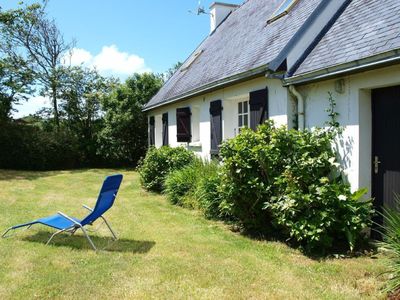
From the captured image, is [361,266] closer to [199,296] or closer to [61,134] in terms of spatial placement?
[199,296]

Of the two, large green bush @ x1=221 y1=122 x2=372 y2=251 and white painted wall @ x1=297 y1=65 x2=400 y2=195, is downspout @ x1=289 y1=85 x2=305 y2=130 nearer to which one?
large green bush @ x1=221 y1=122 x2=372 y2=251

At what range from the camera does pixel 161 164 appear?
10.9m

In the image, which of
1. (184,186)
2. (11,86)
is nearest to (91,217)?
(184,186)

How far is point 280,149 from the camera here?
5.64m

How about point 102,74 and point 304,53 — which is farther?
point 102,74

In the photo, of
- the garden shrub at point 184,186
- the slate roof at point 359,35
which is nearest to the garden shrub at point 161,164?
the garden shrub at point 184,186

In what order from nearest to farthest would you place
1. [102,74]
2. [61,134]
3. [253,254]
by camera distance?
[253,254] < [61,134] < [102,74]

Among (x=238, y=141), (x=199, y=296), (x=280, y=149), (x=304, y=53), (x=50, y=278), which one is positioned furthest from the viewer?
(x=304, y=53)

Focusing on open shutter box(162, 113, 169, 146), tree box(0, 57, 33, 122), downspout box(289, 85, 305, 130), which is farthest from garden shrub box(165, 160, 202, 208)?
tree box(0, 57, 33, 122)

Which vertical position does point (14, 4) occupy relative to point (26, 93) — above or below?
above

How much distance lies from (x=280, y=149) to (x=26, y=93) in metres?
18.9

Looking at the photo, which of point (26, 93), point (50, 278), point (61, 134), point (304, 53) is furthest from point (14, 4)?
point (50, 278)

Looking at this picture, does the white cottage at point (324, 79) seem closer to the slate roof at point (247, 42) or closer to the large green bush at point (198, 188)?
the slate roof at point (247, 42)

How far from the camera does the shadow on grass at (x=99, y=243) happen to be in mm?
5430
